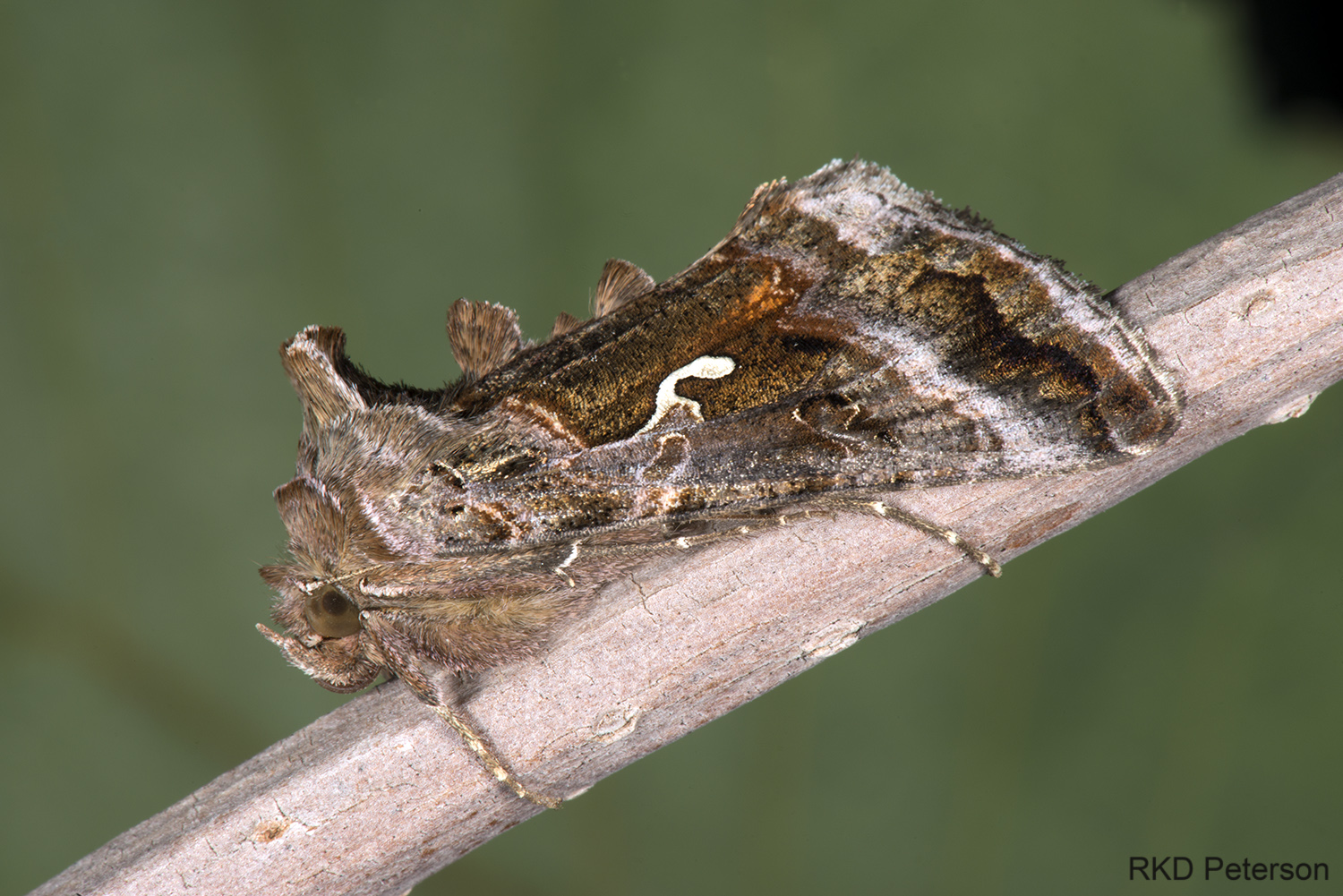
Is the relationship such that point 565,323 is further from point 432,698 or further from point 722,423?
point 432,698

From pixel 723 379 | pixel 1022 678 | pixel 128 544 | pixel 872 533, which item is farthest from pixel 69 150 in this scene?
pixel 1022 678

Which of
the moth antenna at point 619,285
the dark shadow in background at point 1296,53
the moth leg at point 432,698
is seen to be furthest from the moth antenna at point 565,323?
the dark shadow in background at point 1296,53

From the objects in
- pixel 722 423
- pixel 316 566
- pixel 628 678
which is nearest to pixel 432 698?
pixel 628 678

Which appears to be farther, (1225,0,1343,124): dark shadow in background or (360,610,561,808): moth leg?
(1225,0,1343,124): dark shadow in background

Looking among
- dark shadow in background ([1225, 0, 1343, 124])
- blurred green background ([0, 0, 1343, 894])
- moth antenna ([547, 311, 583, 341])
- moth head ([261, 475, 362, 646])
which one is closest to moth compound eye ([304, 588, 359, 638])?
moth head ([261, 475, 362, 646])

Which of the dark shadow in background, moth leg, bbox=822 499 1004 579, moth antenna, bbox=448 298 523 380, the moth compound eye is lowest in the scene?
moth leg, bbox=822 499 1004 579

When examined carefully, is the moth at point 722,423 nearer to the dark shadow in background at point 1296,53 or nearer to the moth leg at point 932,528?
the moth leg at point 932,528

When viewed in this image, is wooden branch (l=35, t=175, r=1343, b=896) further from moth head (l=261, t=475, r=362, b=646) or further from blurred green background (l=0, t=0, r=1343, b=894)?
blurred green background (l=0, t=0, r=1343, b=894)
